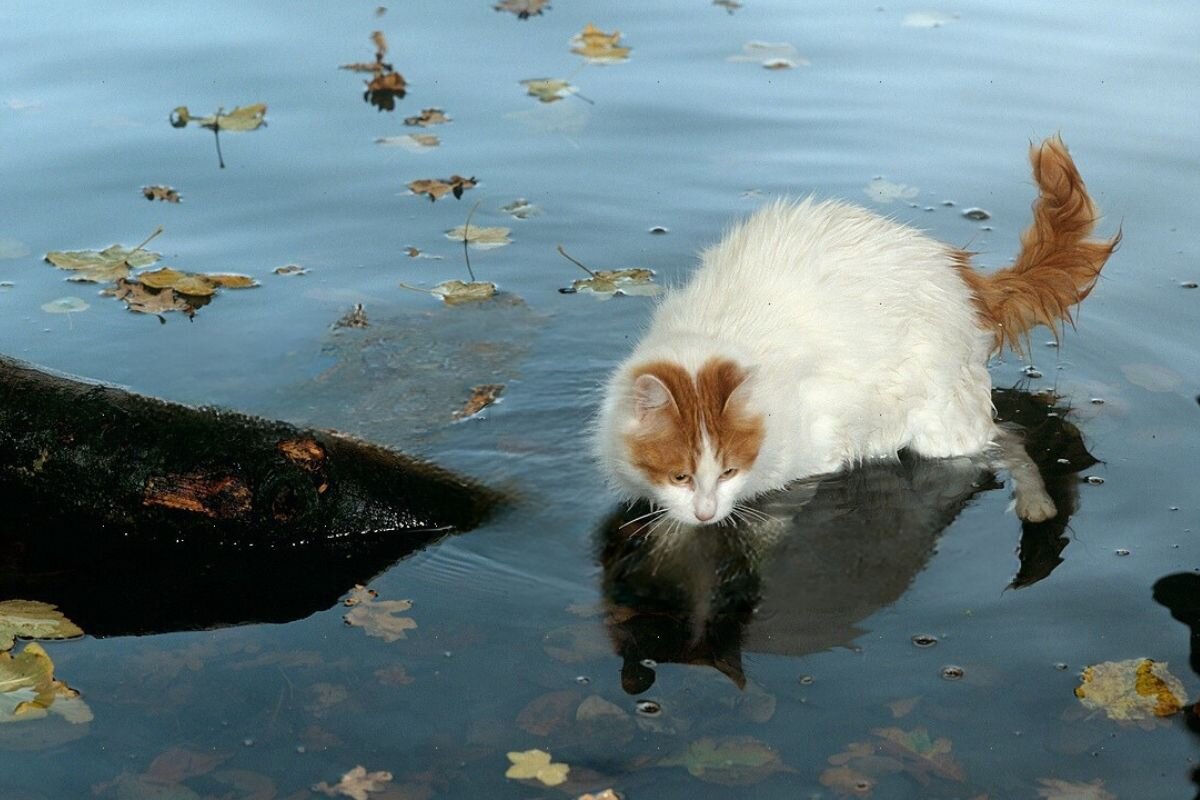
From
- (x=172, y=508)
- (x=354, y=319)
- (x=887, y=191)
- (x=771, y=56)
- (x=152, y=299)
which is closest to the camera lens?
(x=172, y=508)

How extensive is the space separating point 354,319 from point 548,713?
2.83 meters

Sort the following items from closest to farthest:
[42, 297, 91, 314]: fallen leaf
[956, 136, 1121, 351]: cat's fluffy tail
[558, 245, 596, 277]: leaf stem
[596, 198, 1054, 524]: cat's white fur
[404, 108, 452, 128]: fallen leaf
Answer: [596, 198, 1054, 524]: cat's white fur
[956, 136, 1121, 351]: cat's fluffy tail
[42, 297, 91, 314]: fallen leaf
[558, 245, 596, 277]: leaf stem
[404, 108, 452, 128]: fallen leaf

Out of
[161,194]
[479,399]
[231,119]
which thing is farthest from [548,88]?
[479,399]

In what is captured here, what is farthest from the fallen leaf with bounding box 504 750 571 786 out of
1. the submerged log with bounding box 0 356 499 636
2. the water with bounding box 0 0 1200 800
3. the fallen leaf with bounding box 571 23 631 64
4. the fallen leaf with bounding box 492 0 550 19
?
the fallen leaf with bounding box 492 0 550 19

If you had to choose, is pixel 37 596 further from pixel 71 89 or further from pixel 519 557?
pixel 71 89

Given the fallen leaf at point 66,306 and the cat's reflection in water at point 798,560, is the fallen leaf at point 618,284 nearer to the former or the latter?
the cat's reflection in water at point 798,560

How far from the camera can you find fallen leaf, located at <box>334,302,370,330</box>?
6070 millimetres

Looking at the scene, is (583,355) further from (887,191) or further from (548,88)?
(548,88)

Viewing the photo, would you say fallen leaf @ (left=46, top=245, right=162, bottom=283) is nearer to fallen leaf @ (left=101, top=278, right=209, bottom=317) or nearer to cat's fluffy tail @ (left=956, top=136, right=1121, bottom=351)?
fallen leaf @ (left=101, top=278, right=209, bottom=317)

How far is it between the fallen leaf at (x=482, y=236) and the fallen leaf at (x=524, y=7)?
399 centimetres

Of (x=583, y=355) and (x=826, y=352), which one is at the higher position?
(x=826, y=352)

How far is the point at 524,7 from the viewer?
10.5 m

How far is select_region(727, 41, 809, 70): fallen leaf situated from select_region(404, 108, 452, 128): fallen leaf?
7.46 ft

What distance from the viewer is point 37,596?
14.0ft
